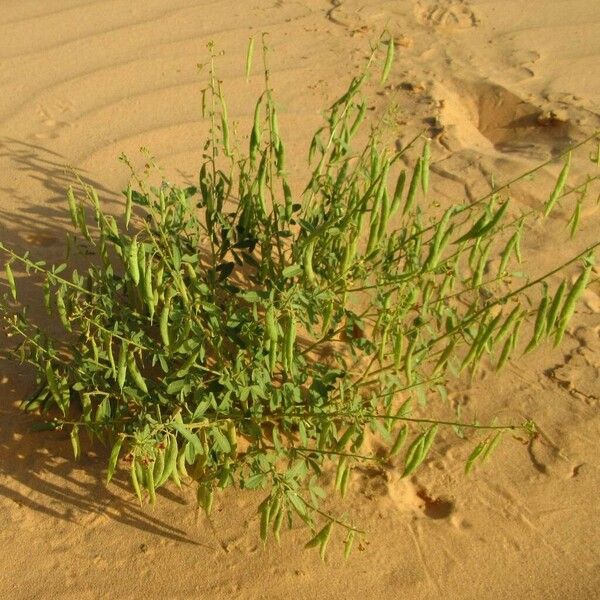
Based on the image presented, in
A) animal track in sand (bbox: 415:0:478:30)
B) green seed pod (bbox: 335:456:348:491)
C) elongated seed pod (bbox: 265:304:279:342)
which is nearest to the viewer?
elongated seed pod (bbox: 265:304:279:342)

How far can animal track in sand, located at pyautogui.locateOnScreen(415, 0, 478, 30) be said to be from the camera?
337cm

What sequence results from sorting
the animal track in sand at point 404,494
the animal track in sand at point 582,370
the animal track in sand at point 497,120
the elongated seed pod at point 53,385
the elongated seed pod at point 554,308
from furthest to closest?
the animal track in sand at point 497,120
the animal track in sand at point 582,370
the animal track in sand at point 404,494
the elongated seed pod at point 53,385
the elongated seed pod at point 554,308

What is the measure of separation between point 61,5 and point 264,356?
232 centimetres

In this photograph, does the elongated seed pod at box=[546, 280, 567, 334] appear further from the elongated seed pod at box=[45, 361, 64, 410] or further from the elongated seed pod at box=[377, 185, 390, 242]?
the elongated seed pod at box=[45, 361, 64, 410]

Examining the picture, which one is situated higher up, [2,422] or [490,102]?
[490,102]

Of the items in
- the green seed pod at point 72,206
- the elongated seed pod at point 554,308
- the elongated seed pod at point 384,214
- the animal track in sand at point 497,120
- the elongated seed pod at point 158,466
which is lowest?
the elongated seed pod at point 158,466

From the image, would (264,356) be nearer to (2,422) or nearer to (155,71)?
(2,422)

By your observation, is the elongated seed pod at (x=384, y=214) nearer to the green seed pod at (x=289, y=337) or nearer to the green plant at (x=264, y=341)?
the green plant at (x=264, y=341)

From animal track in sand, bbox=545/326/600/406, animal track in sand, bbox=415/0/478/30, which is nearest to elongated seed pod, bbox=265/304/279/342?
animal track in sand, bbox=545/326/600/406

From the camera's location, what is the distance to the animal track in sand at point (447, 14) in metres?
3.37

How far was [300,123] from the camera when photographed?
273 cm

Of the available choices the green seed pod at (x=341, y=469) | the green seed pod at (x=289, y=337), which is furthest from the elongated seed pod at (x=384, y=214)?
the green seed pod at (x=341, y=469)

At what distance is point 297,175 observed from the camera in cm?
247

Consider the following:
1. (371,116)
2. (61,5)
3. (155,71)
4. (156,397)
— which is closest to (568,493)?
(156,397)
